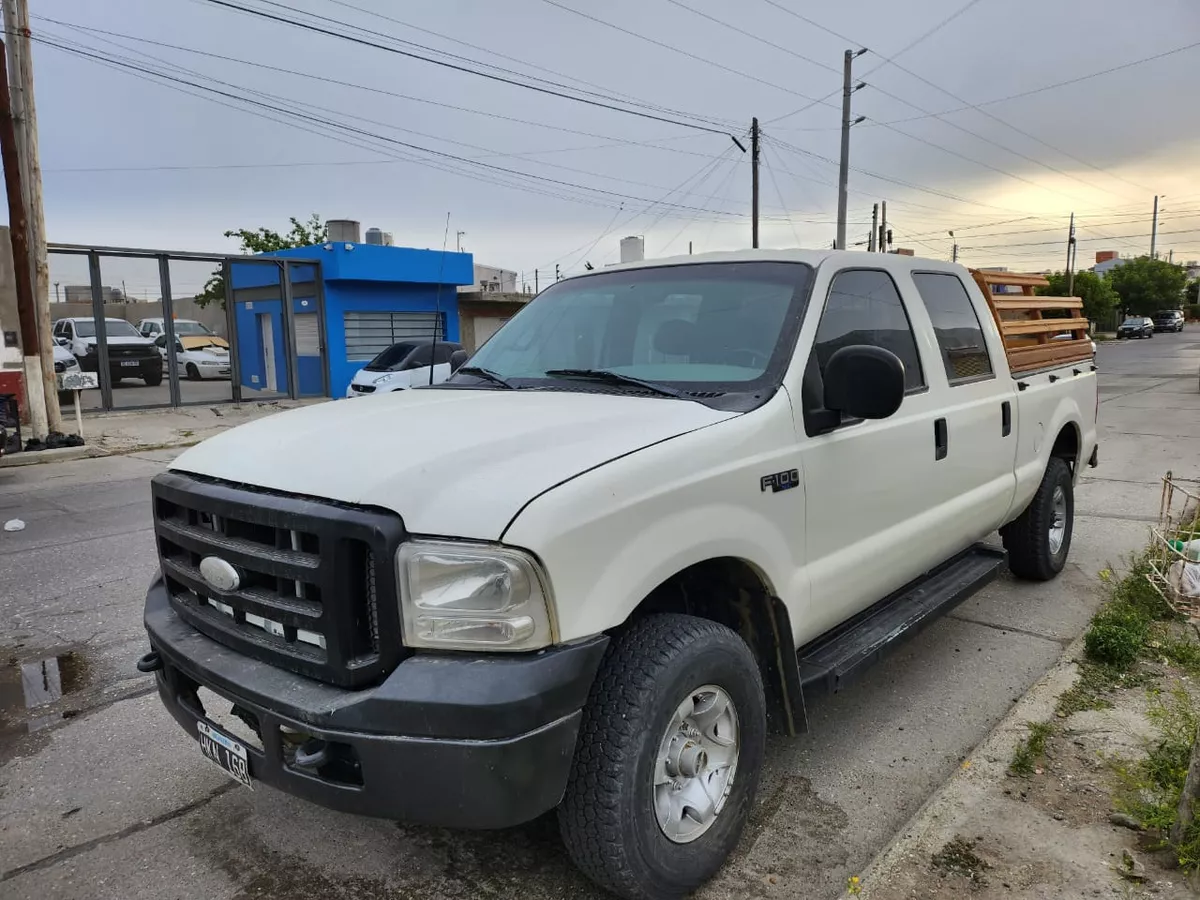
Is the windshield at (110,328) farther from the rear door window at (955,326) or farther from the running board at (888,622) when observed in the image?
the running board at (888,622)

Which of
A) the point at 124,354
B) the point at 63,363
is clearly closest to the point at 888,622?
the point at 124,354

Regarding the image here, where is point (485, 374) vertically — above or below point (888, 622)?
above

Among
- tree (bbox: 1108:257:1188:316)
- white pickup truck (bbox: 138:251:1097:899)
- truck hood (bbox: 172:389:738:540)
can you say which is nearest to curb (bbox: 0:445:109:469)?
white pickup truck (bbox: 138:251:1097:899)

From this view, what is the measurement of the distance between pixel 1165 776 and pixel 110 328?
66.3 ft

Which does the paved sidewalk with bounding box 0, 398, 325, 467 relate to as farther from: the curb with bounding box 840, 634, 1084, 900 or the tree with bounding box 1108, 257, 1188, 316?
the tree with bounding box 1108, 257, 1188, 316

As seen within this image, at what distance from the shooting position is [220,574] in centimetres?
244

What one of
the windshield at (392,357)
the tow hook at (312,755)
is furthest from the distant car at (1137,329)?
the tow hook at (312,755)

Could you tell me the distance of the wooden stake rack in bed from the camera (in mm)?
4824

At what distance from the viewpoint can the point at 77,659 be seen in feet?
14.9

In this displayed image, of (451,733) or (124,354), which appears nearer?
(451,733)

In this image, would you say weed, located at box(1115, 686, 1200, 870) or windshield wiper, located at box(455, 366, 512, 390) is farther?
windshield wiper, located at box(455, 366, 512, 390)

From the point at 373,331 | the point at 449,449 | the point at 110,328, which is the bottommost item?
the point at 449,449

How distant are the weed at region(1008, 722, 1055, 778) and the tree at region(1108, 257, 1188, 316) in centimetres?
8824

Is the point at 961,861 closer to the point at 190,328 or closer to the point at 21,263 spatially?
the point at 21,263
